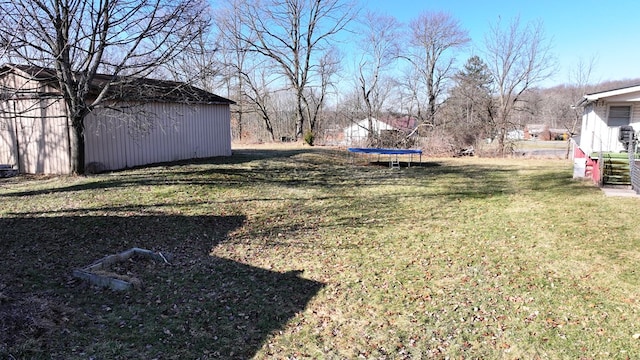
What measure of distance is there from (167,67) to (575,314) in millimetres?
10286

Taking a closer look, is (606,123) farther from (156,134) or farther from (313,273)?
(156,134)

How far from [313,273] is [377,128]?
80.8 ft

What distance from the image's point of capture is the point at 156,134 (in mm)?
13242

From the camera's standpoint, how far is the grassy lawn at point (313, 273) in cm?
360

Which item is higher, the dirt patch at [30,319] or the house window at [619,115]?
the house window at [619,115]

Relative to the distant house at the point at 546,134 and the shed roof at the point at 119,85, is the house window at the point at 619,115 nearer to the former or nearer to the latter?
the shed roof at the point at 119,85

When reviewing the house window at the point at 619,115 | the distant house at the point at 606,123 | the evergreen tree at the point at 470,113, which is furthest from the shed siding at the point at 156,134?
the evergreen tree at the point at 470,113

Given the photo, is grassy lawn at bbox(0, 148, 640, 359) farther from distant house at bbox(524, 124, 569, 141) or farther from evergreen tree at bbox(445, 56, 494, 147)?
distant house at bbox(524, 124, 569, 141)

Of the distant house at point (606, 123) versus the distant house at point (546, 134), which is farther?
the distant house at point (546, 134)

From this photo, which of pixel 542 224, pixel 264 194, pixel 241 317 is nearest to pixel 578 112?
pixel 542 224

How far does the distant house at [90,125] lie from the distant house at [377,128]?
1598 centimetres

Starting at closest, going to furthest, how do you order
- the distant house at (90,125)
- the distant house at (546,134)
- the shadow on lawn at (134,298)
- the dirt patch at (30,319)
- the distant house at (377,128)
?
1. the dirt patch at (30,319)
2. the shadow on lawn at (134,298)
3. the distant house at (90,125)
4. the distant house at (377,128)
5. the distant house at (546,134)

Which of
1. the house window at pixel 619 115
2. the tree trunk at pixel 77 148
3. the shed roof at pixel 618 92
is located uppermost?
the shed roof at pixel 618 92

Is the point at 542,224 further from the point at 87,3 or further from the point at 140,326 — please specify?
the point at 87,3
